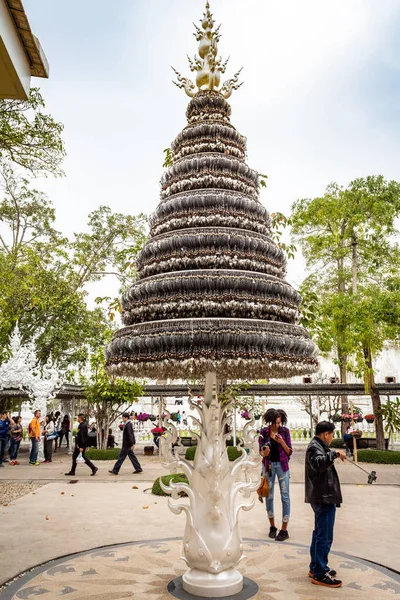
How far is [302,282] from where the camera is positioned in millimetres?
25328

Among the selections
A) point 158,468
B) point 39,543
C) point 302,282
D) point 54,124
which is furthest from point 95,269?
point 39,543

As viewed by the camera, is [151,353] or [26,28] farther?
[151,353]

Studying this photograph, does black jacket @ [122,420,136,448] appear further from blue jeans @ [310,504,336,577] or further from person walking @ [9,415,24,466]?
blue jeans @ [310,504,336,577]

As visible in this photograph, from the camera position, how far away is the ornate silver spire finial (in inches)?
251

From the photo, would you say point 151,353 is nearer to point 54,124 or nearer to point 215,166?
point 215,166

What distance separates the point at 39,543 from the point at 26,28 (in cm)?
603

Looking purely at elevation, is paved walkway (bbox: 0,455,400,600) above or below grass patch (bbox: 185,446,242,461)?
below

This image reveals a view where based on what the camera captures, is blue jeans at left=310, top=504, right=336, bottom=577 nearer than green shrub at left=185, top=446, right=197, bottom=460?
Yes

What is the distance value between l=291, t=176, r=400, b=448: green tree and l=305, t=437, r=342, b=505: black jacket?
A: 12.7m

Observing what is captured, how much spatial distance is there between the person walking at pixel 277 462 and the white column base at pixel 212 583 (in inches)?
81.2

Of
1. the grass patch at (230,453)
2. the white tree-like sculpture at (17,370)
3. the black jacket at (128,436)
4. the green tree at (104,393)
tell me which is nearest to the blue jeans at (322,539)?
the black jacket at (128,436)

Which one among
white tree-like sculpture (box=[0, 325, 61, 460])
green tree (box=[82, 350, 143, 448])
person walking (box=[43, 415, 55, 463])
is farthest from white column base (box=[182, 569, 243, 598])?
white tree-like sculpture (box=[0, 325, 61, 460])

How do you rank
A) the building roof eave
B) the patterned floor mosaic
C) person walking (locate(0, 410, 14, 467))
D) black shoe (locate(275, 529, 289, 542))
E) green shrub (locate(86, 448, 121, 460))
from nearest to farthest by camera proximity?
the building roof eave
the patterned floor mosaic
black shoe (locate(275, 529, 289, 542))
person walking (locate(0, 410, 14, 467))
green shrub (locate(86, 448, 121, 460))

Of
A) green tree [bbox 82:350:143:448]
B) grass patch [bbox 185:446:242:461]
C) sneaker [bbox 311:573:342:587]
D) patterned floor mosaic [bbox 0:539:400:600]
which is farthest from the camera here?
green tree [bbox 82:350:143:448]
